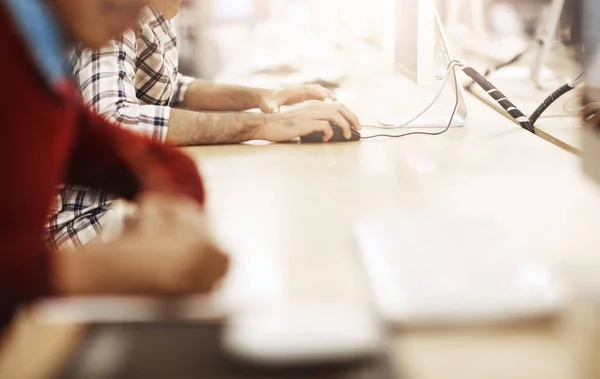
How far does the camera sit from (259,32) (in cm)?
350

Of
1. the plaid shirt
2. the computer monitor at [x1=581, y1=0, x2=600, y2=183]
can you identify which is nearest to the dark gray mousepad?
the computer monitor at [x1=581, y1=0, x2=600, y2=183]

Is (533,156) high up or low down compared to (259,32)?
down

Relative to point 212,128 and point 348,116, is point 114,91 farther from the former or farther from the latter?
point 348,116

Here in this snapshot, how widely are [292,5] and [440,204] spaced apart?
3.10 metres

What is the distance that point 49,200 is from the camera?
71 centimetres

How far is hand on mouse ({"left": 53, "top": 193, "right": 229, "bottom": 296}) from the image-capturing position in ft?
1.93

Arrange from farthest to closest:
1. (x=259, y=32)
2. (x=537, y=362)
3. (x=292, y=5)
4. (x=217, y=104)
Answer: (x=292, y=5), (x=259, y=32), (x=217, y=104), (x=537, y=362)

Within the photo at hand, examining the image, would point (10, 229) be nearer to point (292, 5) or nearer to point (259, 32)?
point (259, 32)

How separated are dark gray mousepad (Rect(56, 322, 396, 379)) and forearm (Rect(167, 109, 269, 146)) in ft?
2.71

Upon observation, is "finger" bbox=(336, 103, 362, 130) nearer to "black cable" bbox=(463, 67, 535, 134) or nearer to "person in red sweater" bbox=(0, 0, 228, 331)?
"black cable" bbox=(463, 67, 535, 134)

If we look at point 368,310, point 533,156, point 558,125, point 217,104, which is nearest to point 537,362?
point 368,310

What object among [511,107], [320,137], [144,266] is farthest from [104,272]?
[511,107]

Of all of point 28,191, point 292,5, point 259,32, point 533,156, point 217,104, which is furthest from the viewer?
point 292,5

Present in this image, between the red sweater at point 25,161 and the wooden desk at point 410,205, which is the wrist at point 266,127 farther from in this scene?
the red sweater at point 25,161
